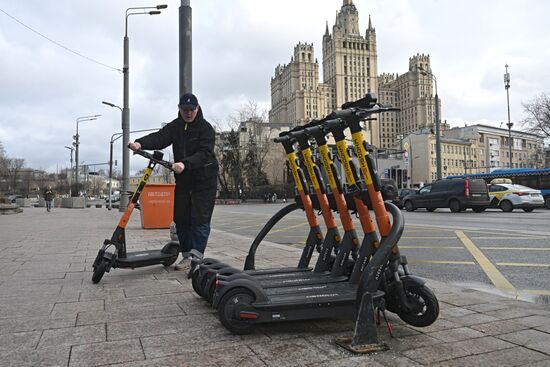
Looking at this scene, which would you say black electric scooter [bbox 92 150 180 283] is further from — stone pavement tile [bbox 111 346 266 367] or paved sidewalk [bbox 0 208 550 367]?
stone pavement tile [bbox 111 346 266 367]

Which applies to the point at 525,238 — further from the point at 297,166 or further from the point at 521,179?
the point at 521,179

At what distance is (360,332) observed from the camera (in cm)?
270

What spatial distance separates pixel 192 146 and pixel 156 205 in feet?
28.5

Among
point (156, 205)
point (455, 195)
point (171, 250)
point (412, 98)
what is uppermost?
point (412, 98)

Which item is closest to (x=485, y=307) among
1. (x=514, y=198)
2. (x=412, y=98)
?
(x=514, y=198)

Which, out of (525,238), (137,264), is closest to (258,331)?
(137,264)

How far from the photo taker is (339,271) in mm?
3637

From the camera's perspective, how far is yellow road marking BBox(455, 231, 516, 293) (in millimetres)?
4993

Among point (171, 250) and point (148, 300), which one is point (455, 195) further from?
point (148, 300)

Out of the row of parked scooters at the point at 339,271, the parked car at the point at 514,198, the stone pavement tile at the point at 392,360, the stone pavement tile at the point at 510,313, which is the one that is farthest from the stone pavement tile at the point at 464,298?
the parked car at the point at 514,198

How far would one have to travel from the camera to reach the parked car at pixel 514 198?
71.6 feet

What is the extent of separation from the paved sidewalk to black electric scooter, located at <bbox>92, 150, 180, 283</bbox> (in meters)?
0.23

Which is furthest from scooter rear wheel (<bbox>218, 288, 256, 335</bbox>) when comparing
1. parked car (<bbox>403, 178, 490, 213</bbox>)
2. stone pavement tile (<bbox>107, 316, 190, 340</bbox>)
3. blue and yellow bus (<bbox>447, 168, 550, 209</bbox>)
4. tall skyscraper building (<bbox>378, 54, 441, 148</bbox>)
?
tall skyscraper building (<bbox>378, 54, 441, 148</bbox>)

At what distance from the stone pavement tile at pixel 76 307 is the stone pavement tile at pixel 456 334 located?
8.85 ft
